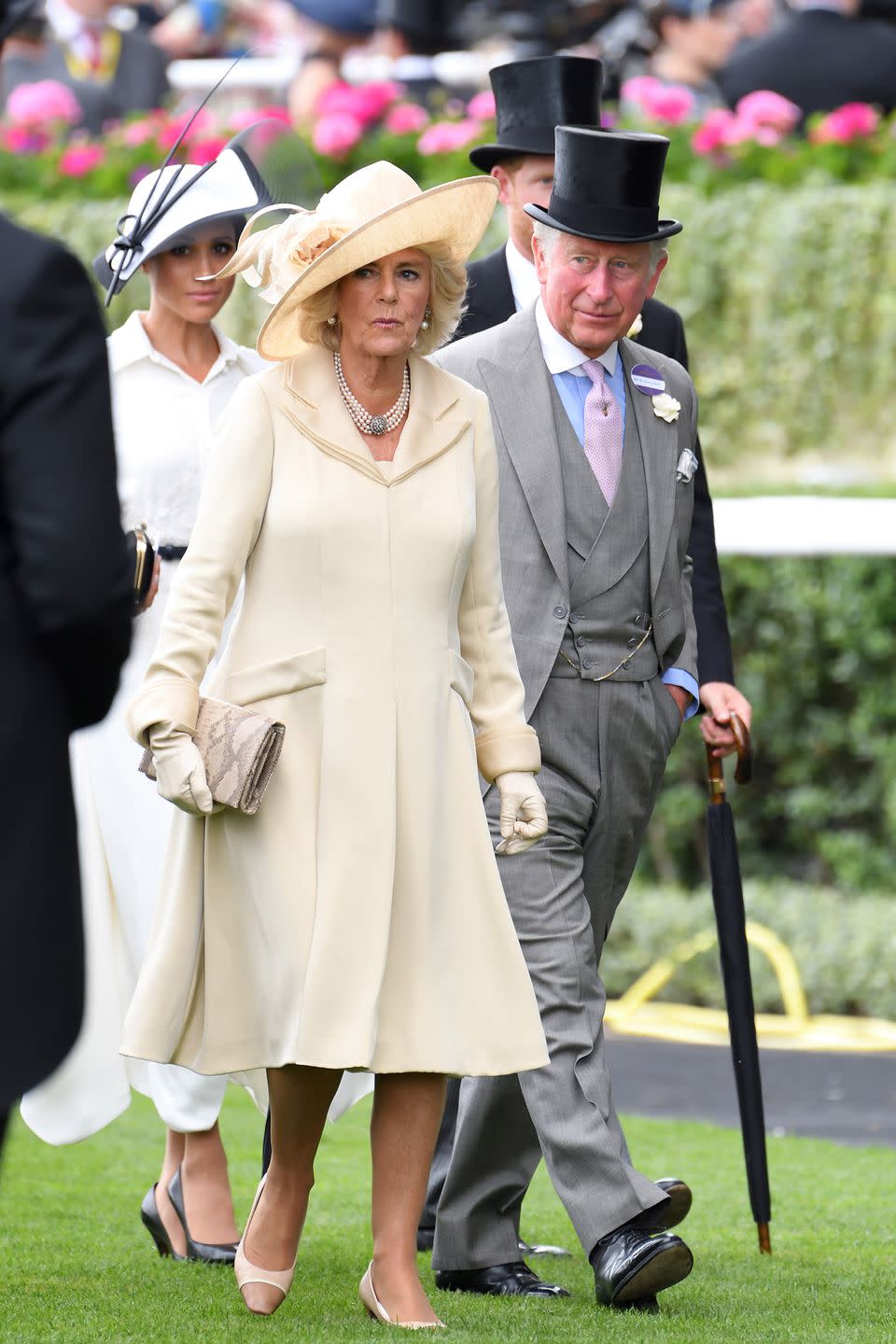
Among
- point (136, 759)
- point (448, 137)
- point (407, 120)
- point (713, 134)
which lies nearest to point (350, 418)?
point (136, 759)

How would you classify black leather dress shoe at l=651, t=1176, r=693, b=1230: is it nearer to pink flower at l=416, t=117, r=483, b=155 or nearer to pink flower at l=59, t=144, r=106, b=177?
pink flower at l=416, t=117, r=483, b=155

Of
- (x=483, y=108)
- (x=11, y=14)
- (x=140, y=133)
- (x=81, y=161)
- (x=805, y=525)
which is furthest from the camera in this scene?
(x=81, y=161)

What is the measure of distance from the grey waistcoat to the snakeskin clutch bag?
0.90 m

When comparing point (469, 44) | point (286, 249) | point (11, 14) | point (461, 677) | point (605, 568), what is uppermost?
point (469, 44)

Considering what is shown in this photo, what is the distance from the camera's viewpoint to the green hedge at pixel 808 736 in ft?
30.1

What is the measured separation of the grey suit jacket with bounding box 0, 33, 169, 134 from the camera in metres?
12.6

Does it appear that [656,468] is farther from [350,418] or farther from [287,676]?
[287,676]

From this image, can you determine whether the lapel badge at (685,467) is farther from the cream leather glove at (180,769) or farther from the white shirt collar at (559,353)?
the cream leather glove at (180,769)

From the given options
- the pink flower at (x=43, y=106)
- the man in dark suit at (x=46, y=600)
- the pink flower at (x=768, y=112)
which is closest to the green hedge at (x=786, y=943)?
the pink flower at (x=768, y=112)

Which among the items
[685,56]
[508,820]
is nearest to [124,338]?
[508,820]

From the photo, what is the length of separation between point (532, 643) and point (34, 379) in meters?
2.16

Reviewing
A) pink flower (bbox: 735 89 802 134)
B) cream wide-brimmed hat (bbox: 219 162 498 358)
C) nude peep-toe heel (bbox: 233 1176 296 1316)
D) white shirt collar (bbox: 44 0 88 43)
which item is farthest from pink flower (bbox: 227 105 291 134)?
nude peep-toe heel (bbox: 233 1176 296 1316)

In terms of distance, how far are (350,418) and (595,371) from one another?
2.55ft

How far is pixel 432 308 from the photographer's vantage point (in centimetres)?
452
